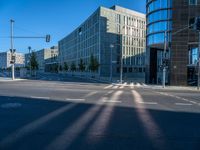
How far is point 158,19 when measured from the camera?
40.2 m

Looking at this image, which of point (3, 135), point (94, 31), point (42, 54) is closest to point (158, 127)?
point (3, 135)

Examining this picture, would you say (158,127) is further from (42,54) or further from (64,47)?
(42,54)

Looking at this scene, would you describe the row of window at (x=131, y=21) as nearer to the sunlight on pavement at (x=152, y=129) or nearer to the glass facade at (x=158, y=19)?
the glass facade at (x=158, y=19)

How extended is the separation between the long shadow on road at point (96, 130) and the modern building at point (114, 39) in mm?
61897

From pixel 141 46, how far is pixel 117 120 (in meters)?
87.6

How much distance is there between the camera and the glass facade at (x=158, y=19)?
129 ft

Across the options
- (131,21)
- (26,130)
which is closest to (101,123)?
(26,130)

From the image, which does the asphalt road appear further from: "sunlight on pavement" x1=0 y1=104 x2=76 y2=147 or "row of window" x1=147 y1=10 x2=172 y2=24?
"row of window" x1=147 y1=10 x2=172 y2=24

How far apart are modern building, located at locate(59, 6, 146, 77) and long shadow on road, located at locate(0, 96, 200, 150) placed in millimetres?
61897

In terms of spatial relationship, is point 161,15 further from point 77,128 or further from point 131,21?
point 131,21

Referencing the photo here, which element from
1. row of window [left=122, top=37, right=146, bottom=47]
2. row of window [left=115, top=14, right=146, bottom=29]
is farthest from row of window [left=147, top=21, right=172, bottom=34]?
row of window [left=122, top=37, right=146, bottom=47]

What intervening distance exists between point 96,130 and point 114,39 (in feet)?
246

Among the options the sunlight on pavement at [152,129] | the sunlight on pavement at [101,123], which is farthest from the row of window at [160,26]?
the sunlight on pavement at [101,123]

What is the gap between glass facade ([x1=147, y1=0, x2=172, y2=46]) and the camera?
129 ft
